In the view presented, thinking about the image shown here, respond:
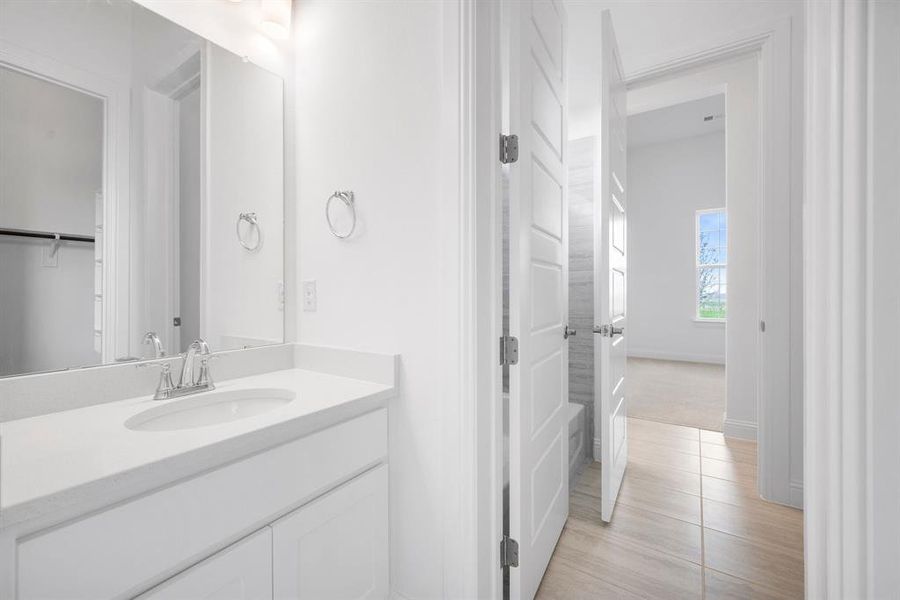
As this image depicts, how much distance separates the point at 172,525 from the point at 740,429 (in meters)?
3.46

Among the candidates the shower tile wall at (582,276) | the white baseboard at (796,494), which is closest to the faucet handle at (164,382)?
the shower tile wall at (582,276)

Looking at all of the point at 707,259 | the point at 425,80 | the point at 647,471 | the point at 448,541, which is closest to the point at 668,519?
the point at 647,471

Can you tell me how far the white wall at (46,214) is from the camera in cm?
102

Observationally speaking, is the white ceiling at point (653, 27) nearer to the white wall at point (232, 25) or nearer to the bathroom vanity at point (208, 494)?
the white wall at point (232, 25)

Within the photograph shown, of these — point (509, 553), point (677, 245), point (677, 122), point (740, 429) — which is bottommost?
point (740, 429)

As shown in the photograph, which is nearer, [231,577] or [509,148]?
[231,577]

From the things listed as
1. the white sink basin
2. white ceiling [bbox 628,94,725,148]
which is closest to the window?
white ceiling [bbox 628,94,725,148]

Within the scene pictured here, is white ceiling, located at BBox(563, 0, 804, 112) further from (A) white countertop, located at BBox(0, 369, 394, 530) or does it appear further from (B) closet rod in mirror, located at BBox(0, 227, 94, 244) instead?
(B) closet rod in mirror, located at BBox(0, 227, 94, 244)

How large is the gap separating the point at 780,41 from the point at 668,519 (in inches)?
99.1

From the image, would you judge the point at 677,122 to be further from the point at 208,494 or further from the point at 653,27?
the point at 208,494

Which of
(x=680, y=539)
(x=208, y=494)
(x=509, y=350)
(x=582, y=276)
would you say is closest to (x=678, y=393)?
(x=582, y=276)

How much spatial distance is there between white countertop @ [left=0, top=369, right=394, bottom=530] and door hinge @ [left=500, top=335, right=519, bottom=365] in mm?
429

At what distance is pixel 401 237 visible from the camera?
127 cm

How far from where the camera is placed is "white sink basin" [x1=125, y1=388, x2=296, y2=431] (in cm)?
109
